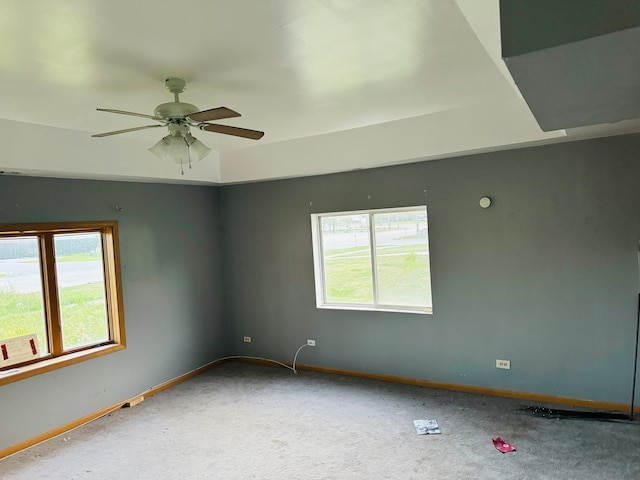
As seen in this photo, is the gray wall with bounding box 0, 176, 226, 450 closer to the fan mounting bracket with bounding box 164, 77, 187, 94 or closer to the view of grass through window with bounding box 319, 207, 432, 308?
the view of grass through window with bounding box 319, 207, 432, 308

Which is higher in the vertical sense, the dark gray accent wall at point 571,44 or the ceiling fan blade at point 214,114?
the ceiling fan blade at point 214,114

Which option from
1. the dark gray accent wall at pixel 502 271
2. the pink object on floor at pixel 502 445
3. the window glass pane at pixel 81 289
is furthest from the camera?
the window glass pane at pixel 81 289

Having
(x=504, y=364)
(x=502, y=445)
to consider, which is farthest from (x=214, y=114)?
(x=504, y=364)

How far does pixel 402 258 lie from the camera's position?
16.0 feet

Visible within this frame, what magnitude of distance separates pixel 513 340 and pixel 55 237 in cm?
445

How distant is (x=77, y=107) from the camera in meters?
3.16

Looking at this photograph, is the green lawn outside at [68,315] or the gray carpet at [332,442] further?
the green lawn outside at [68,315]

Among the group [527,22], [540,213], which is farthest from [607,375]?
[527,22]

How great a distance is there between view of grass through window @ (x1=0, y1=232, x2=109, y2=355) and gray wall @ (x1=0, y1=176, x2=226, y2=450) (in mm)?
232

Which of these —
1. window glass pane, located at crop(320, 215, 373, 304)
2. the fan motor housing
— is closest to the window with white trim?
window glass pane, located at crop(320, 215, 373, 304)

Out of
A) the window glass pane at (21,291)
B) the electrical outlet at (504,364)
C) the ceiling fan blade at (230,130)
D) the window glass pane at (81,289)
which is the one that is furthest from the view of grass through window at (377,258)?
the window glass pane at (21,291)

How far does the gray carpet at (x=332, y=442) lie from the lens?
10.4 feet

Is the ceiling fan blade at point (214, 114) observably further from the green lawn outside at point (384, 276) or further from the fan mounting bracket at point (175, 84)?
the green lawn outside at point (384, 276)

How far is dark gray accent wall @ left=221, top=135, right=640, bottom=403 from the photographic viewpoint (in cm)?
381
